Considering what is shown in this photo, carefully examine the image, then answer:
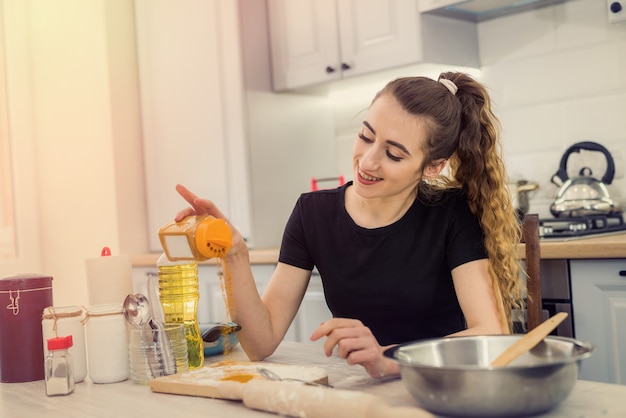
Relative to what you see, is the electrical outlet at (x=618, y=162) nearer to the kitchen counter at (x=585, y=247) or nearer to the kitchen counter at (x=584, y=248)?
the kitchen counter at (x=585, y=247)

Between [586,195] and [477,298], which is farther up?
[586,195]

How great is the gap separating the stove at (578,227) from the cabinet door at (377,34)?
0.78 m

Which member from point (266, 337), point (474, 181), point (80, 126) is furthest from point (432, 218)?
point (80, 126)

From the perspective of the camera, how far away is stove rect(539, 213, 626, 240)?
7.34 ft

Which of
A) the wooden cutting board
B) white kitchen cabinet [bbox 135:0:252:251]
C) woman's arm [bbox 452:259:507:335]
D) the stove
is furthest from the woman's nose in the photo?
white kitchen cabinet [bbox 135:0:252:251]

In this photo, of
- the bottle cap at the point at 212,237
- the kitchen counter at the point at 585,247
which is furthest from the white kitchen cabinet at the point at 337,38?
the bottle cap at the point at 212,237

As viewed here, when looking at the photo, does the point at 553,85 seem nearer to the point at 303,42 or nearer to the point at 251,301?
the point at 303,42

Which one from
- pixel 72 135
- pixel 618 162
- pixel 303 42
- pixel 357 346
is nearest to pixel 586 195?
pixel 618 162

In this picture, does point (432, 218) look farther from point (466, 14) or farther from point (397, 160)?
point (466, 14)

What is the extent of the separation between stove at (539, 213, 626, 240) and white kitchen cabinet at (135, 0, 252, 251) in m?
1.31

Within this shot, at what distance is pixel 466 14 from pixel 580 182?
77 cm

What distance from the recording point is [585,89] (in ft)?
8.57

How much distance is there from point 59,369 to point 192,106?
7.62 feet

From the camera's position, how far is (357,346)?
3.78 feet
